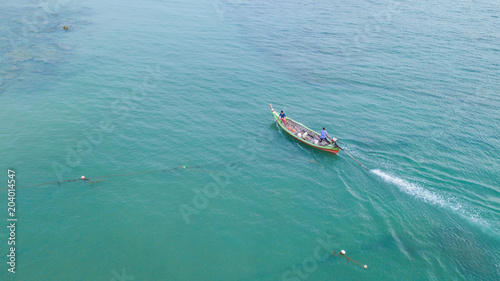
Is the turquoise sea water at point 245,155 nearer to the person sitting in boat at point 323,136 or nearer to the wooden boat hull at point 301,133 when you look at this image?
the wooden boat hull at point 301,133

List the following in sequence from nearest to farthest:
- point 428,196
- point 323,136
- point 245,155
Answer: point 428,196 → point 245,155 → point 323,136

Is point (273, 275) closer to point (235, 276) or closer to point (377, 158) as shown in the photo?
point (235, 276)

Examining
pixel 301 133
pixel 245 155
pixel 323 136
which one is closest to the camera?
pixel 245 155

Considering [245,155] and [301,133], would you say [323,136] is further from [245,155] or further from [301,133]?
[245,155]

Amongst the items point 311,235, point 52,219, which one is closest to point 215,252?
point 311,235

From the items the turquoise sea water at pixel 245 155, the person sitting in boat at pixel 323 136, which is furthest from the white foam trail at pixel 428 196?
the person sitting in boat at pixel 323 136

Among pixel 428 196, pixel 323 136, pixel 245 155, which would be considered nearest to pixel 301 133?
→ pixel 323 136

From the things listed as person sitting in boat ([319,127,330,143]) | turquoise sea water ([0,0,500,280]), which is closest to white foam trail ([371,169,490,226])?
turquoise sea water ([0,0,500,280])
